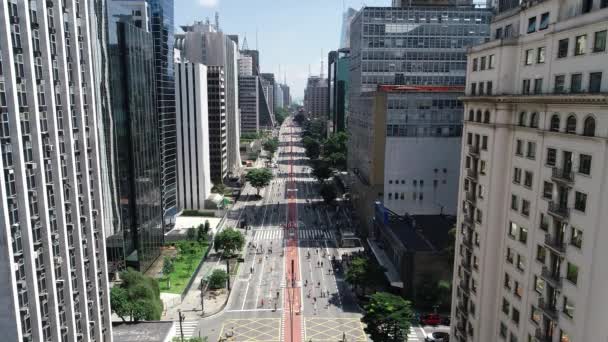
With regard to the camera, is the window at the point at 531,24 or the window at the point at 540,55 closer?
the window at the point at 540,55

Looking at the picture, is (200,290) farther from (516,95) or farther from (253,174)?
(253,174)

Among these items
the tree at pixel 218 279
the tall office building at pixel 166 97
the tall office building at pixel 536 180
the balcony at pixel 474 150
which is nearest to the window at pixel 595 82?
the tall office building at pixel 536 180

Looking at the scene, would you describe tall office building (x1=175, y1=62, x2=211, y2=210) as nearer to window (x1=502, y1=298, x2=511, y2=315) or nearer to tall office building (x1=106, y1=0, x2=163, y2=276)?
tall office building (x1=106, y1=0, x2=163, y2=276)

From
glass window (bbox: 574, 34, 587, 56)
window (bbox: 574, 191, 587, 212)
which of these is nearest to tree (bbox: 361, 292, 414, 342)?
window (bbox: 574, 191, 587, 212)

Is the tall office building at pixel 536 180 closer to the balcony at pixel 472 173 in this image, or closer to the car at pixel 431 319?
the balcony at pixel 472 173

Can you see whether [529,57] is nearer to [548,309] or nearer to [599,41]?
[599,41]
